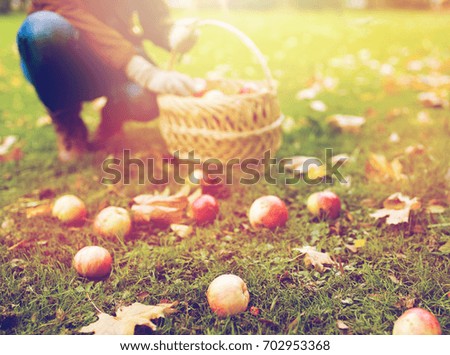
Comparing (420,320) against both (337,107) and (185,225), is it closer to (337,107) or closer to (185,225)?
(185,225)

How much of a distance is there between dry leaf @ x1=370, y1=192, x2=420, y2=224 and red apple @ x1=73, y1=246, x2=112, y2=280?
963 millimetres

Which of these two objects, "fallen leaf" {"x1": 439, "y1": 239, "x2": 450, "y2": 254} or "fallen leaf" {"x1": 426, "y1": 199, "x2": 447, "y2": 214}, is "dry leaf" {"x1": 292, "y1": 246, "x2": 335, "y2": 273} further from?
"fallen leaf" {"x1": 426, "y1": 199, "x2": 447, "y2": 214}

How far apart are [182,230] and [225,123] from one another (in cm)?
55

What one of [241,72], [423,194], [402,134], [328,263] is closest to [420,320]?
[328,263]

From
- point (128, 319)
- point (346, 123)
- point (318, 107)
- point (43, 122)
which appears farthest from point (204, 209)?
point (43, 122)

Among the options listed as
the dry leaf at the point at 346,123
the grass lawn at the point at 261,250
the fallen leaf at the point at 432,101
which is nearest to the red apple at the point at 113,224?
the grass lawn at the point at 261,250

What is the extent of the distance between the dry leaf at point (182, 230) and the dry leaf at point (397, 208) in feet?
2.23

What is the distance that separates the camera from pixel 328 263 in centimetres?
146

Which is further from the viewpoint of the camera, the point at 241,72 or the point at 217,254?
the point at 241,72

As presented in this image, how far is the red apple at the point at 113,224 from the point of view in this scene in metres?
1.61

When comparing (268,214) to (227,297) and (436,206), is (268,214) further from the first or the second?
(436,206)

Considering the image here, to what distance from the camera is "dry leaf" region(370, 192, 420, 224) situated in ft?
5.32

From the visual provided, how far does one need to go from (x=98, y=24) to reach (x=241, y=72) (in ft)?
6.86

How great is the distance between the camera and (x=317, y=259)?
1463 millimetres
